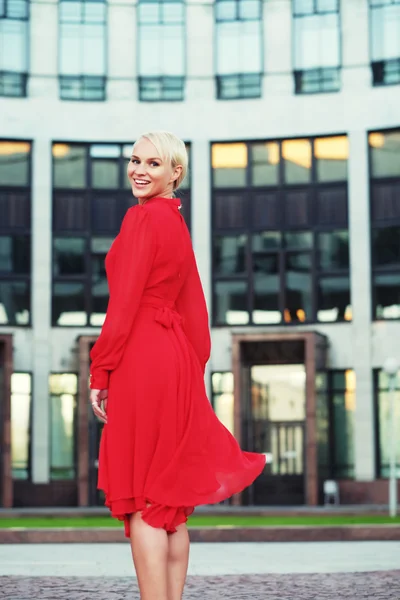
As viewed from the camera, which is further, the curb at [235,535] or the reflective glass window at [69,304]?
the reflective glass window at [69,304]

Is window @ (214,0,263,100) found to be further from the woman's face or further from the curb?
the woman's face

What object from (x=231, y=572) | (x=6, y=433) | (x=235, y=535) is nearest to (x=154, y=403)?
(x=231, y=572)

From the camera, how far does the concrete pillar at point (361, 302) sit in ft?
118

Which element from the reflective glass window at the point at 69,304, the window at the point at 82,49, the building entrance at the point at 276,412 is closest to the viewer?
the building entrance at the point at 276,412

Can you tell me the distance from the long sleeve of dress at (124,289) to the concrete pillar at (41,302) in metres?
31.7

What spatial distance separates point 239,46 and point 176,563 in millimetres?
33802

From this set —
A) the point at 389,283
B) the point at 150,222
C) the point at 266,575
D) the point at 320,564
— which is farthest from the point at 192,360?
the point at 389,283

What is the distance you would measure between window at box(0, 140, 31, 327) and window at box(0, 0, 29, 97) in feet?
7.37

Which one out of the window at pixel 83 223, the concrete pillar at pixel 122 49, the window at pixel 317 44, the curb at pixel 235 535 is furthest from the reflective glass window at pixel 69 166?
the curb at pixel 235 535

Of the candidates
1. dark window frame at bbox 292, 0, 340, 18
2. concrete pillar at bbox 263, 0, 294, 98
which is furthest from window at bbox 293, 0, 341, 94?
concrete pillar at bbox 263, 0, 294, 98

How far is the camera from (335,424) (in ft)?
119

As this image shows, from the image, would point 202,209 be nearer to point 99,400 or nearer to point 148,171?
point 148,171

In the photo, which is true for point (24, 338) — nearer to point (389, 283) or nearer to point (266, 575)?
point (389, 283)

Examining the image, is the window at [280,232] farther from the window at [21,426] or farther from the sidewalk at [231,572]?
the sidewalk at [231,572]
